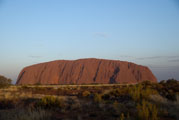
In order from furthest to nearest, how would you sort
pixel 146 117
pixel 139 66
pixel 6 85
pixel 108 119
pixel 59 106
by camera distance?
pixel 139 66
pixel 6 85
pixel 59 106
pixel 108 119
pixel 146 117

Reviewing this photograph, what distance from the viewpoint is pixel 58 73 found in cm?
9000

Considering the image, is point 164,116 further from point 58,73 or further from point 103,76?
point 58,73

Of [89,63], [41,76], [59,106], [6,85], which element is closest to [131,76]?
[89,63]

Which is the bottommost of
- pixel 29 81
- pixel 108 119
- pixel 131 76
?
pixel 29 81

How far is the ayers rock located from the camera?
260 ft

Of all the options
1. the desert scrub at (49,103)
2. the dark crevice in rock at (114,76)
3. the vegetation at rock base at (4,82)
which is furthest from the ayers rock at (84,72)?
the desert scrub at (49,103)

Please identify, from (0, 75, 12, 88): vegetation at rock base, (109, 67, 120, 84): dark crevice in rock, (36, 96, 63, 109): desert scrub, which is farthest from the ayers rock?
(36, 96, 63, 109): desert scrub

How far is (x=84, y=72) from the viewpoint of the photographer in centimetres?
8400

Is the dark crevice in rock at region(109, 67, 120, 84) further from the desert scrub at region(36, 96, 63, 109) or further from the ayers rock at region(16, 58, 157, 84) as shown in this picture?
the desert scrub at region(36, 96, 63, 109)

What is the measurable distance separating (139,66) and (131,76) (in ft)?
29.5

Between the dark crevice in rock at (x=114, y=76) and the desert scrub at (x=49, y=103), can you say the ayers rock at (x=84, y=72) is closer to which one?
the dark crevice in rock at (x=114, y=76)

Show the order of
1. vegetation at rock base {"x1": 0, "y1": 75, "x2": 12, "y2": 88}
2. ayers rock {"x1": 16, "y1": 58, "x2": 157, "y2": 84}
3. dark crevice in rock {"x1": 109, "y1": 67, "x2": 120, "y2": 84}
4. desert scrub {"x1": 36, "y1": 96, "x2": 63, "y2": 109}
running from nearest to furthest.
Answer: desert scrub {"x1": 36, "y1": 96, "x2": 63, "y2": 109} → vegetation at rock base {"x1": 0, "y1": 75, "x2": 12, "y2": 88} → dark crevice in rock {"x1": 109, "y1": 67, "x2": 120, "y2": 84} → ayers rock {"x1": 16, "y1": 58, "x2": 157, "y2": 84}

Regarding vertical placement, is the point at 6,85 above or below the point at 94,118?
below

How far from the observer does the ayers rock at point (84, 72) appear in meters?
79.3
